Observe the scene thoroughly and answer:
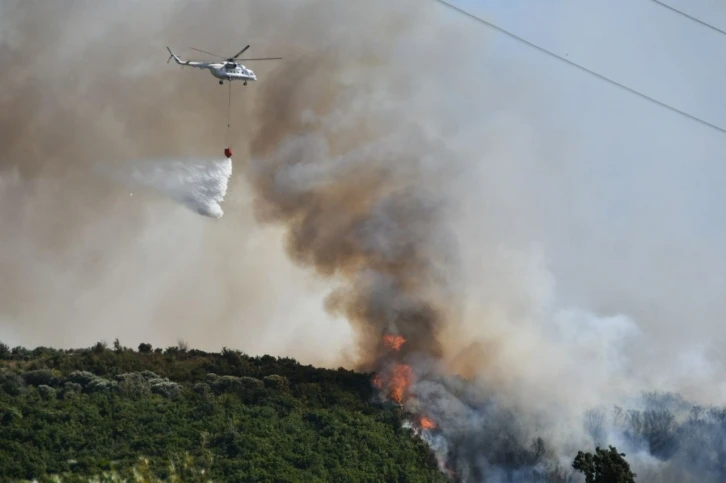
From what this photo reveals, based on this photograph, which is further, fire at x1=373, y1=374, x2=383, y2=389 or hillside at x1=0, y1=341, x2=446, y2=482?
fire at x1=373, y1=374, x2=383, y2=389

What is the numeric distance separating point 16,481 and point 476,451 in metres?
39.2

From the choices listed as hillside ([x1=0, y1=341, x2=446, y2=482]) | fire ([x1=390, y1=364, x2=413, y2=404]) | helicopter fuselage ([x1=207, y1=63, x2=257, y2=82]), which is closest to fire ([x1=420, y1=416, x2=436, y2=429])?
hillside ([x1=0, y1=341, x2=446, y2=482])

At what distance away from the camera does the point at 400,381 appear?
115125mm

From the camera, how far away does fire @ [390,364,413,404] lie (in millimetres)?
113625

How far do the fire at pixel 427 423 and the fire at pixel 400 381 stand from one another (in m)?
3.36

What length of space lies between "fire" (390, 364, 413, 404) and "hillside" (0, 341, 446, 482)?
2182 mm

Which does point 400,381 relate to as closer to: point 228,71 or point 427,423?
point 427,423

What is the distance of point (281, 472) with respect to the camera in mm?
96000

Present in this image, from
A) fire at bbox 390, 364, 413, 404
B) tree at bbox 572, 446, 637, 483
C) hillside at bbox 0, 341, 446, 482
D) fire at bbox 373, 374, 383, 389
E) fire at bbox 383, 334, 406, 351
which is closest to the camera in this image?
tree at bbox 572, 446, 637, 483

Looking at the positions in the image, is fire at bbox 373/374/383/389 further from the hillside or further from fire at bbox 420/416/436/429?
fire at bbox 420/416/436/429

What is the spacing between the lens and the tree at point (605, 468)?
90.4 m

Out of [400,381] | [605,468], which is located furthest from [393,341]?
[605,468]

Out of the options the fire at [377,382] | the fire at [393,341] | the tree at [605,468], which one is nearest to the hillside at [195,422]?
the fire at [377,382]

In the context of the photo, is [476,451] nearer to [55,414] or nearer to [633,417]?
[633,417]
